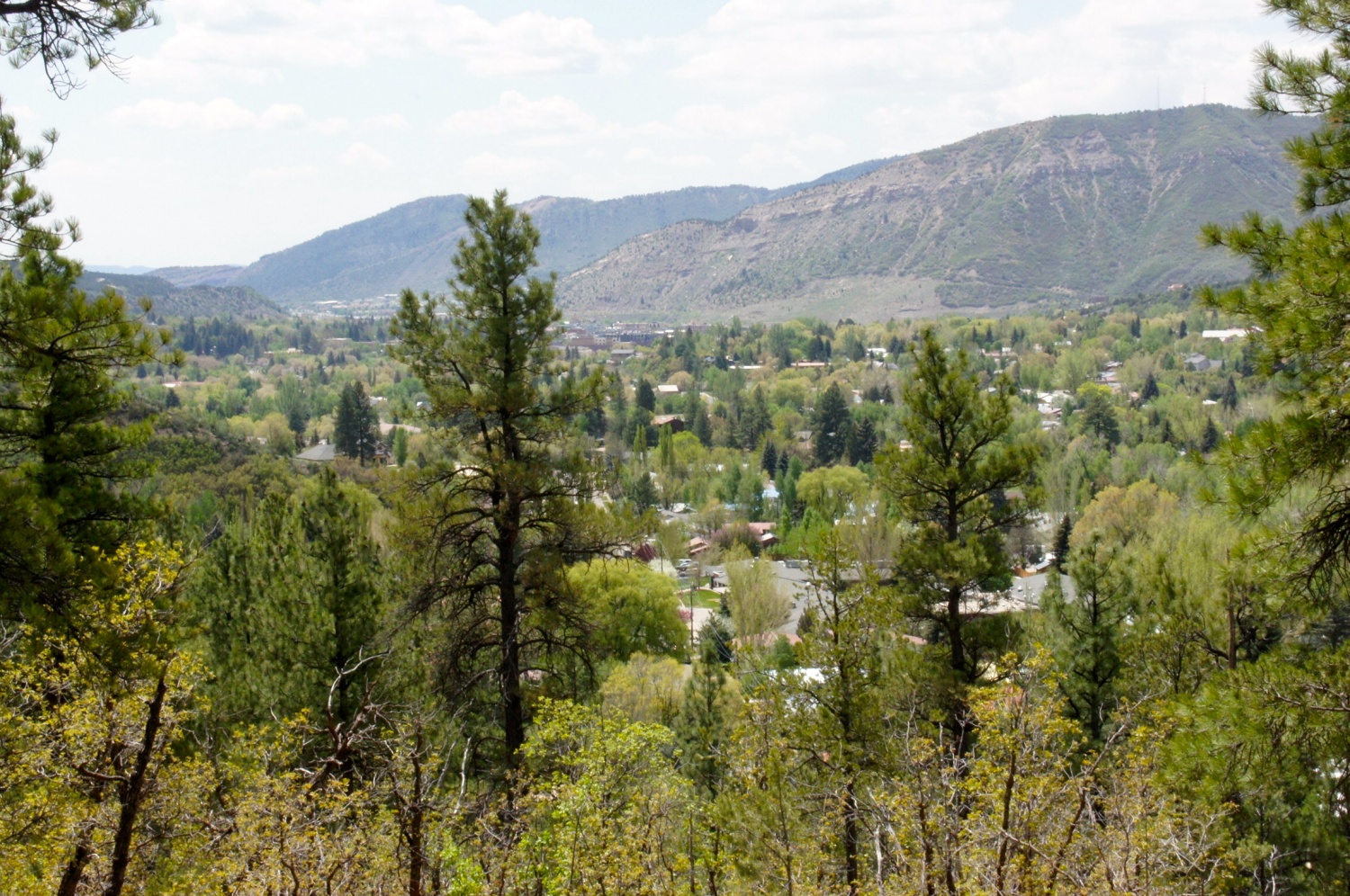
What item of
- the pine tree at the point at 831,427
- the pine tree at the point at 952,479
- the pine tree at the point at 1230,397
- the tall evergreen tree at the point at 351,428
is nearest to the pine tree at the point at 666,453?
the pine tree at the point at 831,427

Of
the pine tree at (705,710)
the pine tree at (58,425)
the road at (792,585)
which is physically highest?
the pine tree at (58,425)

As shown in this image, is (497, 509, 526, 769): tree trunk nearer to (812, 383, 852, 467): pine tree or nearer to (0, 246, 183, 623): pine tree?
(0, 246, 183, 623): pine tree

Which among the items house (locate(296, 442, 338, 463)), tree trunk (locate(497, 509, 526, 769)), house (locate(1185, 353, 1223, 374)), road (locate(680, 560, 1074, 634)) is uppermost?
tree trunk (locate(497, 509, 526, 769))

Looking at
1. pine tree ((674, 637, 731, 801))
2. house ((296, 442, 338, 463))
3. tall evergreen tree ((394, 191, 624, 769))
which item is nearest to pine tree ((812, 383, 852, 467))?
house ((296, 442, 338, 463))

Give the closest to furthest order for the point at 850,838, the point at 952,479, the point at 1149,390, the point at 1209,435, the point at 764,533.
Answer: the point at 850,838 < the point at 952,479 < the point at 764,533 < the point at 1209,435 < the point at 1149,390

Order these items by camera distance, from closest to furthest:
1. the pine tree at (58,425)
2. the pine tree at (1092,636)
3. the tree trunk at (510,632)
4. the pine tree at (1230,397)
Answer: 1. the pine tree at (58,425)
2. the tree trunk at (510,632)
3. the pine tree at (1092,636)
4. the pine tree at (1230,397)

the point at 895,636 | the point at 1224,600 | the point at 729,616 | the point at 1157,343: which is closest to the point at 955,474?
the point at 895,636

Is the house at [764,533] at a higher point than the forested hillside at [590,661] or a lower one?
lower

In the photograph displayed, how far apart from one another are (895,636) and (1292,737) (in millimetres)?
6213

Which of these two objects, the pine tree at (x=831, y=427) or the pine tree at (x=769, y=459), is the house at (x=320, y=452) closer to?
the pine tree at (x=769, y=459)

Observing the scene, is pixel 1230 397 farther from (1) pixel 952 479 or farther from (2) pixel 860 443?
(1) pixel 952 479

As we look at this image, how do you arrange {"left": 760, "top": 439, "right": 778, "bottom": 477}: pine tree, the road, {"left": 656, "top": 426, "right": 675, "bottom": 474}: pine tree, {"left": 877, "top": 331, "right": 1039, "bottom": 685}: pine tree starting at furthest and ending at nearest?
{"left": 760, "top": 439, "right": 778, "bottom": 477}: pine tree → {"left": 656, "top": 426, "right": 675, "bottom": 474}: pine tree → the road → {"left": 877, "top": 331, "right": 1039, "bottom": 685}: pine tree

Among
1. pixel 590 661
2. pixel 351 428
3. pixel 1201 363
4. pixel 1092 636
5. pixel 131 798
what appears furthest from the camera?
pixel 1201 363

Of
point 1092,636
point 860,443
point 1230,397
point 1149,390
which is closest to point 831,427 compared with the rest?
point 860,443
